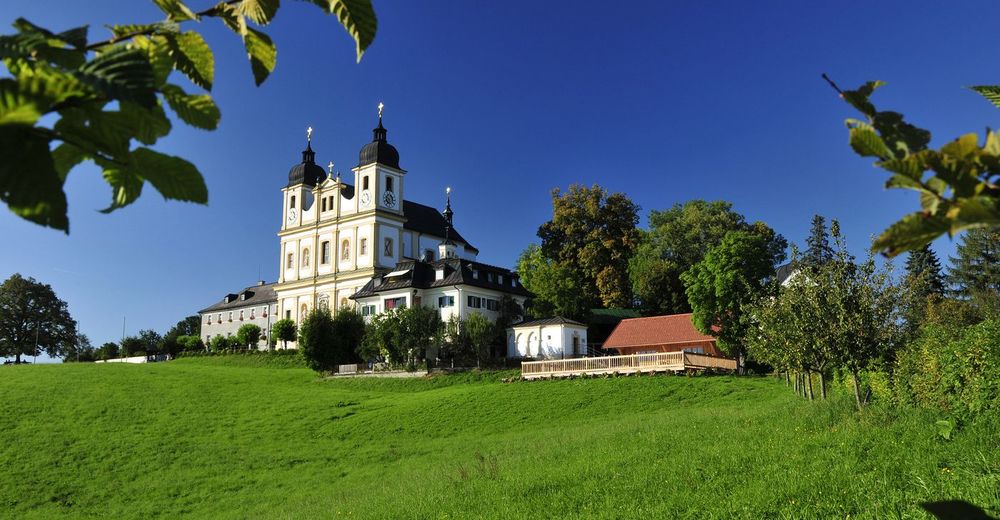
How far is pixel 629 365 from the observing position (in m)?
36.1

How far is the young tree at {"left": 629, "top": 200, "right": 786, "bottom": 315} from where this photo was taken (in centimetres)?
5350

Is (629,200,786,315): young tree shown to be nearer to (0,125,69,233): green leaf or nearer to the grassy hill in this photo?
the grassy hill

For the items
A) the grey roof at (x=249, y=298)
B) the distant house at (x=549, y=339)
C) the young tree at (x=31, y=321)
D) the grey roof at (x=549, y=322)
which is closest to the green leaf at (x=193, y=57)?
the distant house at (x=549, y=339)

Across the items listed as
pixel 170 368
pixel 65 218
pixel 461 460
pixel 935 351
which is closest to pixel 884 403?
pixel 935 351

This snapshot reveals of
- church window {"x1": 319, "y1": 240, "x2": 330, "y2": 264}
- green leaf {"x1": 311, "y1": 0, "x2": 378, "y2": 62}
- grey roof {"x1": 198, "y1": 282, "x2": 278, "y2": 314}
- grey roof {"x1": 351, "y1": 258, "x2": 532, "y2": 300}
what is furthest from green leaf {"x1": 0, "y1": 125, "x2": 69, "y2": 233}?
grey roof {"x1": 198, "y1": 282, "x2": 278, "y2": 314}

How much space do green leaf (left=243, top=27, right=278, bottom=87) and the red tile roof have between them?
45099mm

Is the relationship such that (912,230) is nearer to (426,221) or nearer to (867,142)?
(867,142)

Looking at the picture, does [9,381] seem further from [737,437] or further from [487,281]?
[737,437]

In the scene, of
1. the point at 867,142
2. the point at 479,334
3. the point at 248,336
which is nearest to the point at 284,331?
the point at 248,336

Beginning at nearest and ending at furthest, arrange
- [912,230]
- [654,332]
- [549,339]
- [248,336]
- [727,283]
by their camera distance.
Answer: [912,230], [727,283], [549,339], [654,332], [248,336]

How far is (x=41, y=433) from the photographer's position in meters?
26.4

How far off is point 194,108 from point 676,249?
57863 millimetres

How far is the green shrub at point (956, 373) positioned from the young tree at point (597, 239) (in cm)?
4443

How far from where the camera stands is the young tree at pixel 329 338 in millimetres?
46094
